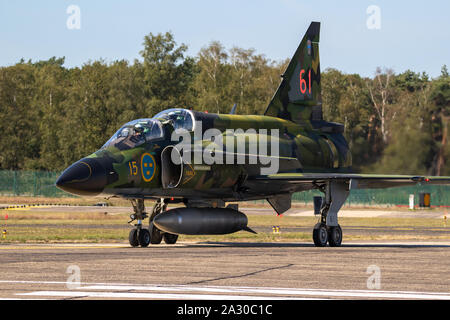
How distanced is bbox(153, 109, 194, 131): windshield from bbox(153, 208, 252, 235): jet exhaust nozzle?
262 centimetres

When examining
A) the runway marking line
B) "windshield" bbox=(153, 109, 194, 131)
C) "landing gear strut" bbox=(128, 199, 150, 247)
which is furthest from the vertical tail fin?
the runway marking line

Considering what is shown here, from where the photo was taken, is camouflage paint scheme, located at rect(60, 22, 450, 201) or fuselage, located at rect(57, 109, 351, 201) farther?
camouflage paint scheme, located at rect(60, 22, 450, 201)

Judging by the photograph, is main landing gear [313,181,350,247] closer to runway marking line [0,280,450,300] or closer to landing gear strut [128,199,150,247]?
landing gear strut [128,199,150,247]

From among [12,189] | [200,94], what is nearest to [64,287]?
[12,189]

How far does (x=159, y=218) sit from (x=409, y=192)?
52957 millimetres

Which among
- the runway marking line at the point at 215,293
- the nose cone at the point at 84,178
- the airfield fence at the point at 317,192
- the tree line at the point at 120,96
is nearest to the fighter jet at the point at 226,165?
the nose cone at the point at 84,178

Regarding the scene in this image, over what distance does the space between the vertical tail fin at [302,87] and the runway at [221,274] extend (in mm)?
8814

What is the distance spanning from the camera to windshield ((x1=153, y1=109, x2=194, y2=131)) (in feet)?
78.7

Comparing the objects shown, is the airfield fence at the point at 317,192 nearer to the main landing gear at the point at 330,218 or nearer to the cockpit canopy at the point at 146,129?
the main landing gear at the point at 330,218

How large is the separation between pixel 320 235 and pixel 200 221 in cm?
440

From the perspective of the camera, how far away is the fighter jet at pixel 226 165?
22516 millimetres

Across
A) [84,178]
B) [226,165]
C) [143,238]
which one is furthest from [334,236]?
[84,178]

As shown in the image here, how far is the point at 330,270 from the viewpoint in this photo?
15852mm
